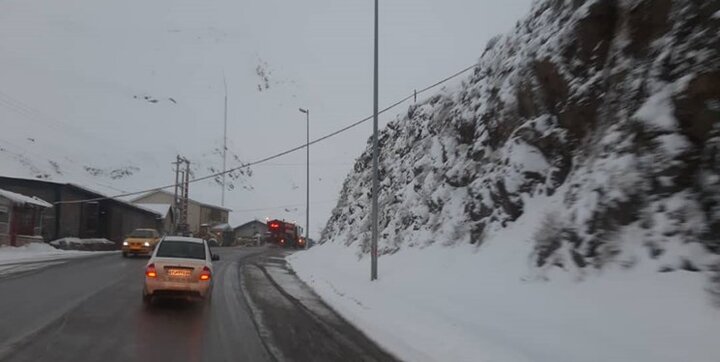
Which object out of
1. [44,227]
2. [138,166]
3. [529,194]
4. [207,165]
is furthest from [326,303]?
[207,165]

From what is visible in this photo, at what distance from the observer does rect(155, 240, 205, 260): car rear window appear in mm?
13438

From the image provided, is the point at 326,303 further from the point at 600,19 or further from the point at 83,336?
the point at 600,19

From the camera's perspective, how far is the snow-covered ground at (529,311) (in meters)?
7.14

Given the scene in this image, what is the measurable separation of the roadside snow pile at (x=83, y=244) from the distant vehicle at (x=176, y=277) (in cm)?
3576

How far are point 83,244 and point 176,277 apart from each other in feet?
126

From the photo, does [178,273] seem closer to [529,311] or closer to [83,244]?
[529,311]

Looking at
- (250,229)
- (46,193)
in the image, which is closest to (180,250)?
(46,193)

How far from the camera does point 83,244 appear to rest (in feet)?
154

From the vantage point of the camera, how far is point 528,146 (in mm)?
14148

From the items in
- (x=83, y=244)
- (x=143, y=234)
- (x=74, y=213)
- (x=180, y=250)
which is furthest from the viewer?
(x=74, y=213)

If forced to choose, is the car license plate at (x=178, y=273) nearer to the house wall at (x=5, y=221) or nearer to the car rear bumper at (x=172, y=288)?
the car rear bumper at (x=172, y=288)

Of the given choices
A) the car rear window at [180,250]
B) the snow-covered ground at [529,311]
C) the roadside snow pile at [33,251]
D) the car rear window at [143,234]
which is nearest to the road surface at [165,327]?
the snow-covered ground at [529,311]

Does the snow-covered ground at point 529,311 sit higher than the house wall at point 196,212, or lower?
lower

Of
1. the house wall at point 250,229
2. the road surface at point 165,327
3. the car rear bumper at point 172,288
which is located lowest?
the road surface at point 165,327
